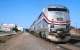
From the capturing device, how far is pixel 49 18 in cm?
2494

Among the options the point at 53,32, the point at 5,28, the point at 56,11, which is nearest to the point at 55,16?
the point at 56,11

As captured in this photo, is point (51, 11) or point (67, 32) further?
point (51, 11)

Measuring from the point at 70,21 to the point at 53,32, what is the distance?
9.40ft

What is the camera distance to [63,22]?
24438 mm

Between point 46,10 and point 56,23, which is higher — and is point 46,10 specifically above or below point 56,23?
above

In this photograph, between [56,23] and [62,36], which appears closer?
[62,36]

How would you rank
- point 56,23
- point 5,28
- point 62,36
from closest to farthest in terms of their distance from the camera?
point 62,36 < point 56,23 < point 5,28

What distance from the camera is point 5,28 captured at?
12612 cm

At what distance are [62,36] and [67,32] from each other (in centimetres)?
105

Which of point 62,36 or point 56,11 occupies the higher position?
point 56,11

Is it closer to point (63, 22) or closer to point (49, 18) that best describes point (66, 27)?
point (63, 22)

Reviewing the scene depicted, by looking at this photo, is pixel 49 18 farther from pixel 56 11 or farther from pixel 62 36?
pixel 62 36

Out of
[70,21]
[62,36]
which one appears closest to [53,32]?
[62,36]

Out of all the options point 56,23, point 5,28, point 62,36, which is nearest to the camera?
point 62,36
